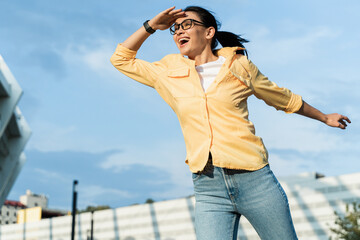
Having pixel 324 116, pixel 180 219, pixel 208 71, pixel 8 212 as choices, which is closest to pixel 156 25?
pixel 208 71

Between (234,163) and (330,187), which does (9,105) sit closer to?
(234,163)

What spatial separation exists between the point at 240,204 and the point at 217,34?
105cm

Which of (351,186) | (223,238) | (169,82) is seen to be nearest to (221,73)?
(169,82)

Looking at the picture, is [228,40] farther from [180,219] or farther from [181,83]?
[180,219]

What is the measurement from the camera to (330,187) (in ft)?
176

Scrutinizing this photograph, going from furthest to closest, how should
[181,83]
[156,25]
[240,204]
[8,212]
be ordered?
[8,212], [156,25], [181,83], [240,204]

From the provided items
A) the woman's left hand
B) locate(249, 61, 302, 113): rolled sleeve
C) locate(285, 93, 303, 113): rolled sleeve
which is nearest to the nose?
locate(249, 61, 302, 113): rolled sleeve

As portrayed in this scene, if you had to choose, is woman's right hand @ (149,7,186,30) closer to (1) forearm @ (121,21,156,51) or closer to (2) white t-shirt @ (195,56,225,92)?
(1) forearm @ (121,21,156,51)

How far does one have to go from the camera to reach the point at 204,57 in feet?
9.48

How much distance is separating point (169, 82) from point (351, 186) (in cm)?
5271

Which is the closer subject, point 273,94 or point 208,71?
point 208,71

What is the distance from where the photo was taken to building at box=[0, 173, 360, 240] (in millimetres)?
52344

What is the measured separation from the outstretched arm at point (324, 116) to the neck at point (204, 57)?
597 mm

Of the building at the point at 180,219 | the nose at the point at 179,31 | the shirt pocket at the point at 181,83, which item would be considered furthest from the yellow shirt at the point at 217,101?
the building at the point at 180,219
